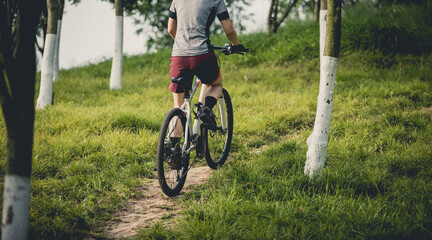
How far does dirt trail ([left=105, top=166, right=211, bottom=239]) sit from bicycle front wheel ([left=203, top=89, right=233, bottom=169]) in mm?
553

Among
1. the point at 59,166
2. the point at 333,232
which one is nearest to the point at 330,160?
the point at 333,232

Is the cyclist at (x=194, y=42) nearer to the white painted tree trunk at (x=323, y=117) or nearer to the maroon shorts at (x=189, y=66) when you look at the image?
the maroon shorts at (x=189, y=66)

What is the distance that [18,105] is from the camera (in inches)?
71.5

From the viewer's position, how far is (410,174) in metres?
3.46

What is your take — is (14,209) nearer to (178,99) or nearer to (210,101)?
(178,99)

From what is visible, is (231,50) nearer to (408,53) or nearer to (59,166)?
(59,166)

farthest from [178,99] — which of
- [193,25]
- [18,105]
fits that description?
[18,105]

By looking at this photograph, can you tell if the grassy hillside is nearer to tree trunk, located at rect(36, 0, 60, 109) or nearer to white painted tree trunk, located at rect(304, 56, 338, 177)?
white painted tree trunk, located at rect(304, 56, 338, 177)

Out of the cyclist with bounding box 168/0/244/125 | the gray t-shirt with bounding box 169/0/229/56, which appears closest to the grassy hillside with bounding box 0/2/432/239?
the cyclist with bounding box 168/0/244/125

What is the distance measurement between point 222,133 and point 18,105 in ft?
9.06

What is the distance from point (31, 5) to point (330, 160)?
342cm

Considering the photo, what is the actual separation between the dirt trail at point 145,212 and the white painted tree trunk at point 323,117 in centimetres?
128

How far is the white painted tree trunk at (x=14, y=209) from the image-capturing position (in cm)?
182

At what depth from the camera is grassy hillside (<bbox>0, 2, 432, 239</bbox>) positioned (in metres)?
2.52
